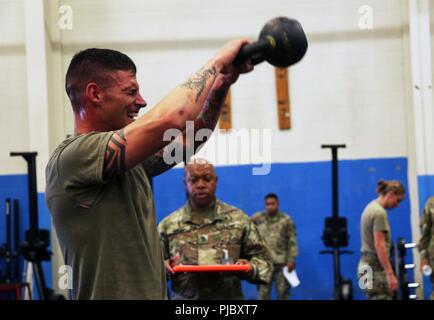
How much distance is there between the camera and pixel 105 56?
1.72 meters

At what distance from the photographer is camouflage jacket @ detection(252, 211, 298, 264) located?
650 centimetres

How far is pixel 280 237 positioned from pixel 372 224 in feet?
5.51

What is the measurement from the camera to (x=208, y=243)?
317cm

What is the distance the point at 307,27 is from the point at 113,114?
4.97 m

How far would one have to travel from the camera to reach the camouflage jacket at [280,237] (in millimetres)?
6504

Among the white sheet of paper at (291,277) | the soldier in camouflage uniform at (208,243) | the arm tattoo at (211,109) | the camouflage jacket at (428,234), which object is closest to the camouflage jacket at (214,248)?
the soldier in camouflage uniform at (208,243)

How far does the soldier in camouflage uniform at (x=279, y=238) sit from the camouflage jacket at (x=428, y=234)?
1.48 m

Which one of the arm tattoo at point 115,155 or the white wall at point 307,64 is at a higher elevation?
the white wall at point 307,64

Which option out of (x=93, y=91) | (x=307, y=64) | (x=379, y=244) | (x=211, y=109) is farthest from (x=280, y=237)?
(x=93, y=91)

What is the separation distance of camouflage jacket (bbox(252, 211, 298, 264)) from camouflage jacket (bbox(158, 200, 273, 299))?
331cm
